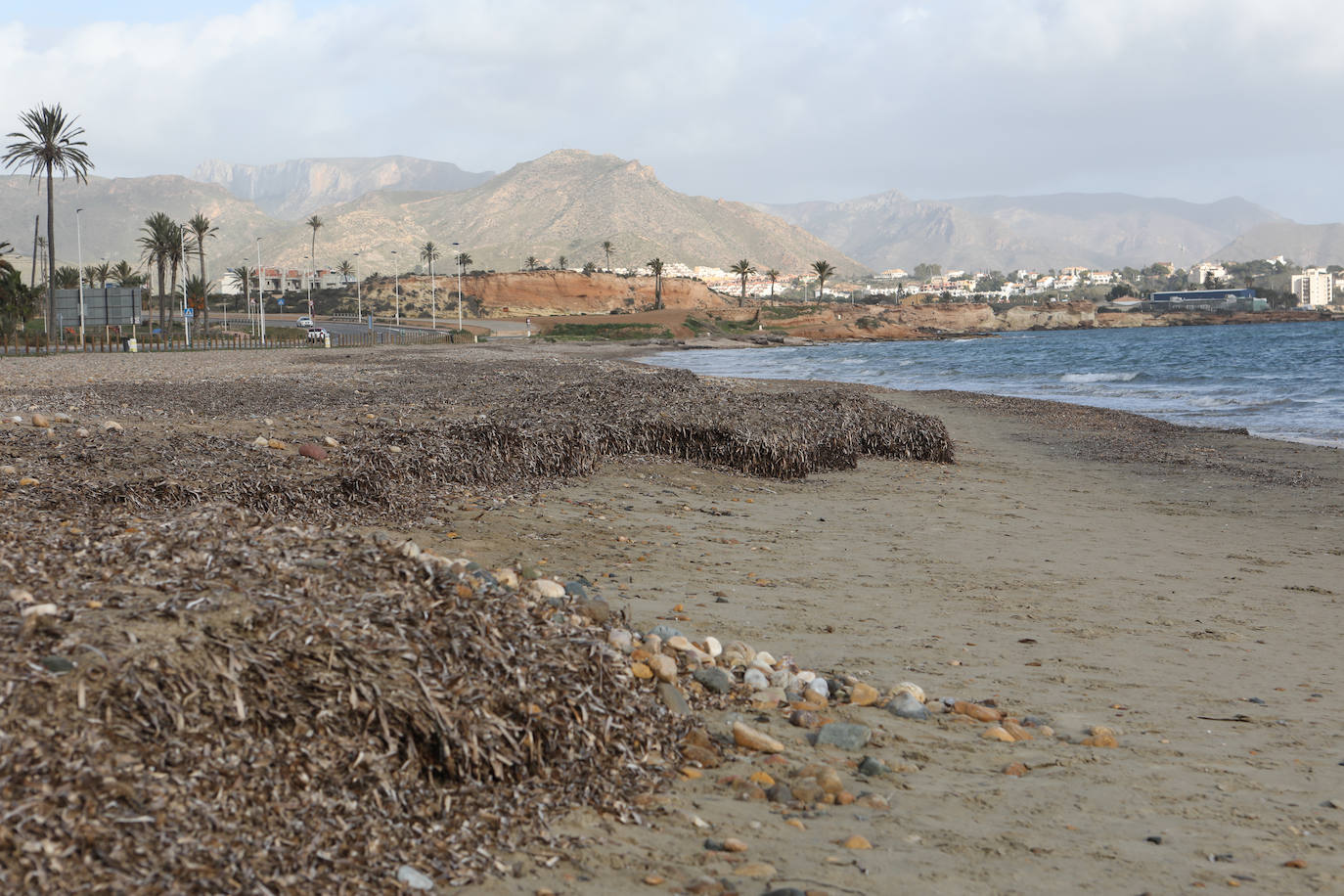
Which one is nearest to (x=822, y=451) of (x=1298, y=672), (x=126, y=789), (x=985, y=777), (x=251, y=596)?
(x=1298, y=672)

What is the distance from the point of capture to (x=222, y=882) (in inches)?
117

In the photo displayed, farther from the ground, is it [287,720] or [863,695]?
[287,720]

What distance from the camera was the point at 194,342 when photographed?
62.0 metres

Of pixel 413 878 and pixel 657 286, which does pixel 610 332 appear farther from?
pixel 413 878

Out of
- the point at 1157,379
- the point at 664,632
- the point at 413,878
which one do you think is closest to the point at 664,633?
the point at 664,632

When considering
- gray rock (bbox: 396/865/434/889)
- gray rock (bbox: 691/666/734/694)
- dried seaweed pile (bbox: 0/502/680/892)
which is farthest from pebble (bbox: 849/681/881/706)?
gray rock (bbox: 396/865/434/889)

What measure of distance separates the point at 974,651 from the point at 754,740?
2205mm

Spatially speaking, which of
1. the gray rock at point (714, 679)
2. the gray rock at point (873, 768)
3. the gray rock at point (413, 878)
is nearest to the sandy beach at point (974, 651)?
the gray rock at point (873, 768)

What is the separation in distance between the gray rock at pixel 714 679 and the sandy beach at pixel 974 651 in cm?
17

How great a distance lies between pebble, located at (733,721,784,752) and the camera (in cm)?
455

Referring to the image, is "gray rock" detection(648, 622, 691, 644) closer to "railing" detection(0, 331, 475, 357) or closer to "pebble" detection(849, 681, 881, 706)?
"pebble" detection(849, 681, 881, 706)

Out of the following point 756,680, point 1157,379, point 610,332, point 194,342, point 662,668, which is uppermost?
point 610,332

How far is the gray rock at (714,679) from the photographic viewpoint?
5133 millimetres

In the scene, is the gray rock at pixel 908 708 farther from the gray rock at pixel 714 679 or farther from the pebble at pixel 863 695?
the gray rock at pixel 714 679
